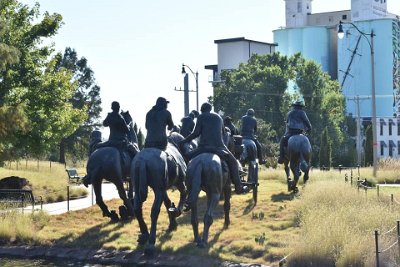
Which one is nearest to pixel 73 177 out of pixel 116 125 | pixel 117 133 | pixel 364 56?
pixel 117 133

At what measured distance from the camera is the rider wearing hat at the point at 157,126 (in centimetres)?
1507

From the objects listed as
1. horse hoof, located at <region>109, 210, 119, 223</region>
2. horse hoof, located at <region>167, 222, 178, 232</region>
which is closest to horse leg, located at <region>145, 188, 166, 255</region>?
horse hoof, located at <region>167, 222, 178, 232</region>

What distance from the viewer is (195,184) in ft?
46.7

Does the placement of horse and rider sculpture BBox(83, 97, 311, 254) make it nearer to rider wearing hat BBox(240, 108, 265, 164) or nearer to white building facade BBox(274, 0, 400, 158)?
rider wearing hat BBox(240, 108, 265, 164)

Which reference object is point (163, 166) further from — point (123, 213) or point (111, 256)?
point (123, 213)

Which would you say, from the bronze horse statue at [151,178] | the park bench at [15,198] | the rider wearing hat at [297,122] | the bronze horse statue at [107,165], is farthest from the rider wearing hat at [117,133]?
the rider wearing hat at [297,122]

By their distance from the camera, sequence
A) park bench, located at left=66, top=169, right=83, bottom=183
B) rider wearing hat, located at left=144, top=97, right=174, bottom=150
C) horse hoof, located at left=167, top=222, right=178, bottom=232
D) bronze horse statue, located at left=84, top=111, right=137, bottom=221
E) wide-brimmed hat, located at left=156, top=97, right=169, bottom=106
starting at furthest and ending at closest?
park bench, located at left=66, top=169, right=83, bottom=183 < bronze horse statue, located at left=84, top=111, right=137, bottom=221 < horse hoof, located at left=167, top=222, right=178, bottom=232 < wide-brimmed hat, located at left=156, top=97, right=169, bottom=106 < rider wearing hat, located at left=144, top=97, right=174, bottom=150

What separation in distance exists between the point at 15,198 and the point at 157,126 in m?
10.6

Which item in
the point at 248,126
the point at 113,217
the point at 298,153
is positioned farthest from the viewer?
the point at 248,126

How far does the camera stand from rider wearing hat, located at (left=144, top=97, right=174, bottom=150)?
49.4 ft

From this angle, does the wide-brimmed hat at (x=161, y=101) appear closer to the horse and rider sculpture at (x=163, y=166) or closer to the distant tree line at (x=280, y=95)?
the horse and rider sculpture at (x=163, y=166)

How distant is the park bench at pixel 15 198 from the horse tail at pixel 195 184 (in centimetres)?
841

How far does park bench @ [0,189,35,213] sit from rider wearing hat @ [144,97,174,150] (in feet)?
24.2

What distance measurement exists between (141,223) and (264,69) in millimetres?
54310
